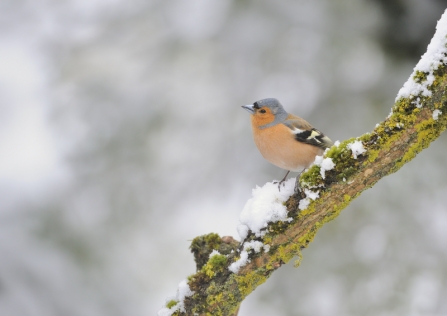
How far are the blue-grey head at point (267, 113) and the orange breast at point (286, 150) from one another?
180 millimetres

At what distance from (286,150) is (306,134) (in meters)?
0.29

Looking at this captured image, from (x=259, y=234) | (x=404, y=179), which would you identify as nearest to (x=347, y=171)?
(x=259, y=234)

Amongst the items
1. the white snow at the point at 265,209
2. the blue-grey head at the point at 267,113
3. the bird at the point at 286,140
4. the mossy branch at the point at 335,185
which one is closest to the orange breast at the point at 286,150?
the bird at the point at 286,140

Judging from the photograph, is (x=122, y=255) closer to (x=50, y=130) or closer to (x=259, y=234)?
(x=50, y=130)

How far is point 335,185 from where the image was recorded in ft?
8.70

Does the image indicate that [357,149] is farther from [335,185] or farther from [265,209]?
[265,209]

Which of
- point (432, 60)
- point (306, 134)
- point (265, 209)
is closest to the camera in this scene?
point (432, 60)

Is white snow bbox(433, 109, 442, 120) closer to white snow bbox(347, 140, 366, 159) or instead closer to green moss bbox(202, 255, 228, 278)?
white snow bbox(347, 140, 366, 159)

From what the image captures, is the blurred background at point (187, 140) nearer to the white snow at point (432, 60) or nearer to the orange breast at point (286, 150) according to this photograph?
the orange breast at point (286, 150)

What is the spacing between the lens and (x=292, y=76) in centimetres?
520

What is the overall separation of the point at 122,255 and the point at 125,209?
52 centimetres

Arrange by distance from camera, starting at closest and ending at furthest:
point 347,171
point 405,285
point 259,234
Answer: point 347,171 → point 259,234 → point 405,285

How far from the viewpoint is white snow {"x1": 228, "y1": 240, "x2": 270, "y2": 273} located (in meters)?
2.84

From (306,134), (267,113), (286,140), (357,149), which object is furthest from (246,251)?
(267,113)
